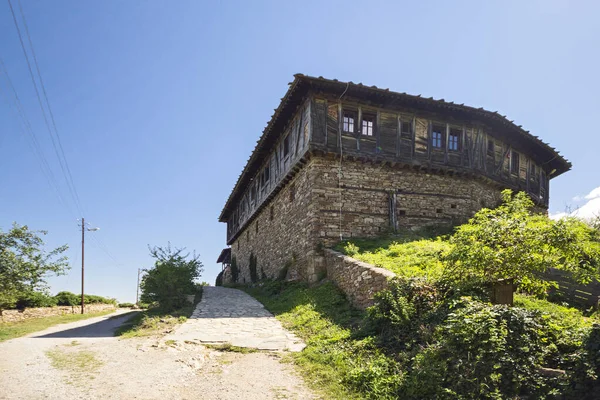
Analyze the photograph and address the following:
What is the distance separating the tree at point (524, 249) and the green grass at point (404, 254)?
107cm

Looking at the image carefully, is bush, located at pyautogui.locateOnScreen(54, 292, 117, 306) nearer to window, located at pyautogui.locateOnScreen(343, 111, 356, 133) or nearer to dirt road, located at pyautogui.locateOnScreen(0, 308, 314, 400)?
dirt road, located at pyautogui.locateOnScreen(0, 308, 314, 400)

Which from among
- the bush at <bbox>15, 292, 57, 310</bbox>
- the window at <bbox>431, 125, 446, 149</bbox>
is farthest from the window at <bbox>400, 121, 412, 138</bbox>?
the bush at <bbox>15, 292, 57, 310</bbox>

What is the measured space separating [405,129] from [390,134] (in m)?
0.73

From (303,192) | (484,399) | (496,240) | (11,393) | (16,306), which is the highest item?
(303,192)

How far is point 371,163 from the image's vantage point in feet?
45.4

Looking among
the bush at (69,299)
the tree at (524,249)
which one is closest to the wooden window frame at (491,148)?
the tree at (524,249)

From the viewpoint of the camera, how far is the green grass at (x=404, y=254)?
7.84m

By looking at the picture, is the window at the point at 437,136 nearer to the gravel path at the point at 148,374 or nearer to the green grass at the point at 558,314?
the green grass at the point at 558,314

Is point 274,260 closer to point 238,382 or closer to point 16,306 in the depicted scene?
point 238,382

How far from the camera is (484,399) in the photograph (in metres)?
3.99

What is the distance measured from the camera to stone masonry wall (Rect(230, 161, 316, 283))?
13234 millimetres

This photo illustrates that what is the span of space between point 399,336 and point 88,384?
4.65 m

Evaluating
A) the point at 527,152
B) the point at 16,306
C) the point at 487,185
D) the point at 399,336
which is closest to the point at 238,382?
the point at 399,336

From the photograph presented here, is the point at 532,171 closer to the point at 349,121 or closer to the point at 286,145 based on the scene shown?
the point at 349,121
